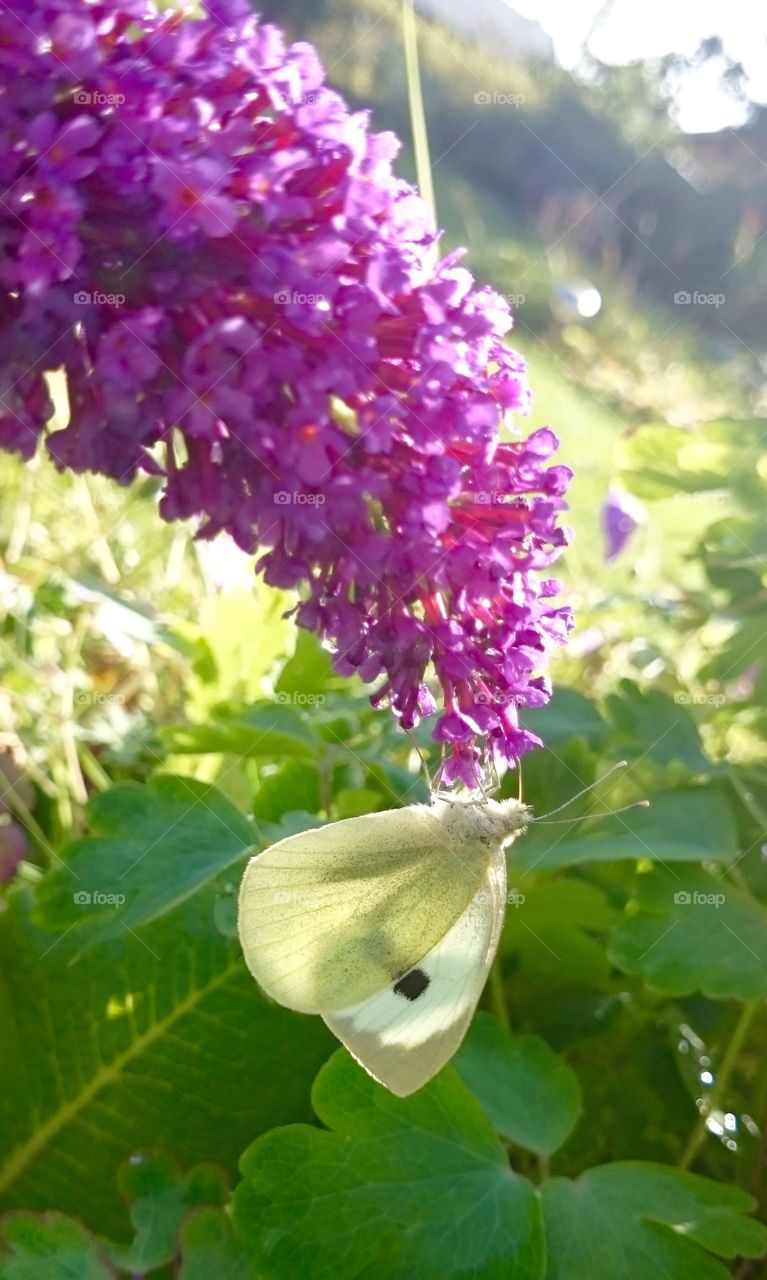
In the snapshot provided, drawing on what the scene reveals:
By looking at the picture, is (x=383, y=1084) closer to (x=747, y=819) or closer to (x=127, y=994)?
(x=127, y=994)

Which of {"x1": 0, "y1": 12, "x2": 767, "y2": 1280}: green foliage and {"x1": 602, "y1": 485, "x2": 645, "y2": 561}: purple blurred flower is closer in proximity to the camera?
{"x1": 0, "y1": 12, "x2": 767, "y2": 1280}: green foliage

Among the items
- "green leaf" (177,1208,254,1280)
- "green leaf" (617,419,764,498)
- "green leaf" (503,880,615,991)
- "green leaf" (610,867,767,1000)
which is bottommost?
"green leaf" (177,1208,254,1280)

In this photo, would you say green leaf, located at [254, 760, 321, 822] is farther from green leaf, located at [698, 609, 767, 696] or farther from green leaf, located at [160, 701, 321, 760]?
green leaf, located at [698, 609, 767, 696]

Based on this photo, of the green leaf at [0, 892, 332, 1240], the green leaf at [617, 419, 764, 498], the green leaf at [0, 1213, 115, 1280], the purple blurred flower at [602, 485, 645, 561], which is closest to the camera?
the green leaf at [0, 1213, 115, 1280]

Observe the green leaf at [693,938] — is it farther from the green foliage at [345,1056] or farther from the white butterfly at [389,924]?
the white butterfly at [389,924]

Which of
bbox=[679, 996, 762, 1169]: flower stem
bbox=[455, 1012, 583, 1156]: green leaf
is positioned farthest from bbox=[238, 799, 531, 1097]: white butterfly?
bbox=[679, 996, 762, 1169]: flower stem

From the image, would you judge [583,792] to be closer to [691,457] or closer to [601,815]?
[601,815]
